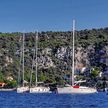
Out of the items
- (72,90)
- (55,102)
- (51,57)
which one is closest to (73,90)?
(72,90)

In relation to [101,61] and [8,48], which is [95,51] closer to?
[101,61]

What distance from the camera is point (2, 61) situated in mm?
A: 169250

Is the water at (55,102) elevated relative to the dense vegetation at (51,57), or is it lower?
lower

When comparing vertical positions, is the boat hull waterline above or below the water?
above

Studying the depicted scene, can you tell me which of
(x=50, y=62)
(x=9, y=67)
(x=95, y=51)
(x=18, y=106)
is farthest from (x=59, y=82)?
(x=18, y=106)

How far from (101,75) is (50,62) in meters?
18.2

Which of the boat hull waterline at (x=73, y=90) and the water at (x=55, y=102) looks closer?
the water at (x=55, y=102)

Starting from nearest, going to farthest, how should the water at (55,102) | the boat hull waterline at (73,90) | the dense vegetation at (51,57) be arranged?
the water at (55,102) → the boat hull waterline at (73,90) → the dense vegetation at (51,57)

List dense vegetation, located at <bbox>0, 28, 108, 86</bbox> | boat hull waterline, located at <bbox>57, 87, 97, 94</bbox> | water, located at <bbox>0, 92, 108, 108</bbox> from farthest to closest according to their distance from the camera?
dense vegetation, located at <bbox>0, 28, 108, 86</bbox>
boat hull waterline, located at <bbox>57, 87, 97, 94</bbox>
water, located at <bbox>0, 92, 108, 108</bbox>

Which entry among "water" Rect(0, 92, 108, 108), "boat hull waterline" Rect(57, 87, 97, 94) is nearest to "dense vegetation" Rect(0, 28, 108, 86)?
"boat hull waterline" Rect(57, 87, 97, 94)

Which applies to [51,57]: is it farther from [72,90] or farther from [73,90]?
[73,90]

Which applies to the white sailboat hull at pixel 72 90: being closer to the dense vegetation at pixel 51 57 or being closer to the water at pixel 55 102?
the water at pixel 55 102

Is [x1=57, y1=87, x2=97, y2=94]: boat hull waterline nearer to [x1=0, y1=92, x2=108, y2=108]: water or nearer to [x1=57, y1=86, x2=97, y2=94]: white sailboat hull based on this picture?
[x1=57, y1=86, x2=97, y2=94]: white sailboat hull

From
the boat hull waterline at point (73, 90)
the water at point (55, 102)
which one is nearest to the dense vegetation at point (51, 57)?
the boat hull waterline at point (73, 90)
